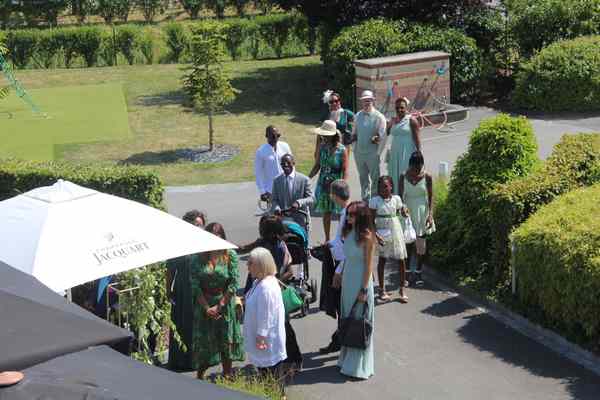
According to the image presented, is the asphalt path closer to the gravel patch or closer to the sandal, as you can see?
the sandal

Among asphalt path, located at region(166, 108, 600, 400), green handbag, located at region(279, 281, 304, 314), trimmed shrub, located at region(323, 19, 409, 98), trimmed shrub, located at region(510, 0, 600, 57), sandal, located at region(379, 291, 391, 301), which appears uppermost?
trimmed shrub, located at region(510, 0, 600, 57)

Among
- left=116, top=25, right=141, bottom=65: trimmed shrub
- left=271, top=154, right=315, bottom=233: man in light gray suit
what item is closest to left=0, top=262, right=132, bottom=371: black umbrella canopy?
left=271, top=154, right=315, bottom=233: man in light gray suit

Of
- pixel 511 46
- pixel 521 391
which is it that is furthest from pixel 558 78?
pixel 521 391

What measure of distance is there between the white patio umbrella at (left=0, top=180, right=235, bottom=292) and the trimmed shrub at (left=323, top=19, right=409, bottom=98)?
519 inches

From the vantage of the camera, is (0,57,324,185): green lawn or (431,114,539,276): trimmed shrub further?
(0,57,324,185): green lawn

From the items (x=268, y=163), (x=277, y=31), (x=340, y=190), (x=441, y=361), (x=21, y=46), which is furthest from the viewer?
(x=277, y=31)

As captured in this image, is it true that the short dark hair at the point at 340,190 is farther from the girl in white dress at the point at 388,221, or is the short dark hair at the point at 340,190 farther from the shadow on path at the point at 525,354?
the shadow on path at the point at 525,354

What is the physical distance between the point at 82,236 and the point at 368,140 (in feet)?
21.8

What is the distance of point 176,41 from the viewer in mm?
32344

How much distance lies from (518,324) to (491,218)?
1.31 m

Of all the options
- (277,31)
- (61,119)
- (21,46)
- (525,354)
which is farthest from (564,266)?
(21,46)

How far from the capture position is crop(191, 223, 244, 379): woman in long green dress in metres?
8.59

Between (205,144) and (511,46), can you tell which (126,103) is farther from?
(511,46)

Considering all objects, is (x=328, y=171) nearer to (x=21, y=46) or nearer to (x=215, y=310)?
(x=215, y=310)
